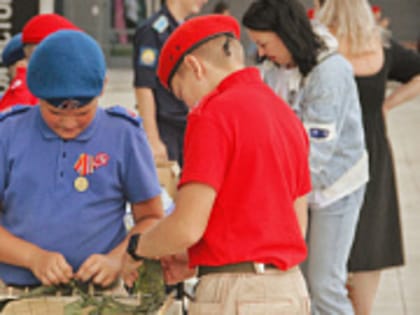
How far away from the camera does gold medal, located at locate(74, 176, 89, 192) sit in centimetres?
339

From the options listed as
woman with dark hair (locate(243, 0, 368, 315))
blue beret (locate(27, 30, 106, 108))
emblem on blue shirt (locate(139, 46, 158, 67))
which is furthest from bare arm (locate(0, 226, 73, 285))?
emblem on blue shirt (locate(139, 46, 158, 67))

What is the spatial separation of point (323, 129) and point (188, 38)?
64.8 inches

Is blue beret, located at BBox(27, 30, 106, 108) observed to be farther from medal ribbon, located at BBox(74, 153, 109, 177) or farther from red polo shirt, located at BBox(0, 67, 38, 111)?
red polo shirt, located at BBox(0, 67, 38, 111)

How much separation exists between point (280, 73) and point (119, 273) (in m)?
1.69

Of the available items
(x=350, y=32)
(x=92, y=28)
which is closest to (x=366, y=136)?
(x=350, y=32)

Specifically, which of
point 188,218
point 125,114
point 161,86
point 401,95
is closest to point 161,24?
point 161,86

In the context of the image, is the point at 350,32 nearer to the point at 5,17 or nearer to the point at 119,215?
the point at 119,215

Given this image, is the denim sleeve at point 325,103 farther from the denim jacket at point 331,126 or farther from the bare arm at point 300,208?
the bare arm at point 300,208

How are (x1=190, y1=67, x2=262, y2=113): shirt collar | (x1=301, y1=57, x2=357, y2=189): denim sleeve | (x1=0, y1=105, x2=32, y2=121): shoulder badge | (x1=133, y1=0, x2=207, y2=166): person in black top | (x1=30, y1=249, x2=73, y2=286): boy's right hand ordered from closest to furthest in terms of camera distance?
(x1=190, y1=67, x2=262, y2=113): shirt collar < (x1=30, y1=249, x2=73, y2=286): boy's right hand < (x1=0, y1=105, x2=32, y2=121): shoulder badge < (x1=301, y1=57, x2=357, y2=189): denim sleeve < (x1=133, y1=0, x2=207, y2=166): person in black top

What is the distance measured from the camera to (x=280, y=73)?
15.7 feet

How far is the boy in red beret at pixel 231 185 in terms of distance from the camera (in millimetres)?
3000

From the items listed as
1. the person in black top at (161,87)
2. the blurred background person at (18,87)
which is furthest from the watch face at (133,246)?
the person in black top at (161,87)

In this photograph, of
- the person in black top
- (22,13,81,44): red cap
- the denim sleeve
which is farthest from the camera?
the person in black top

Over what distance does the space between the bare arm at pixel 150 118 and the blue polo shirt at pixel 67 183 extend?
242 cm
